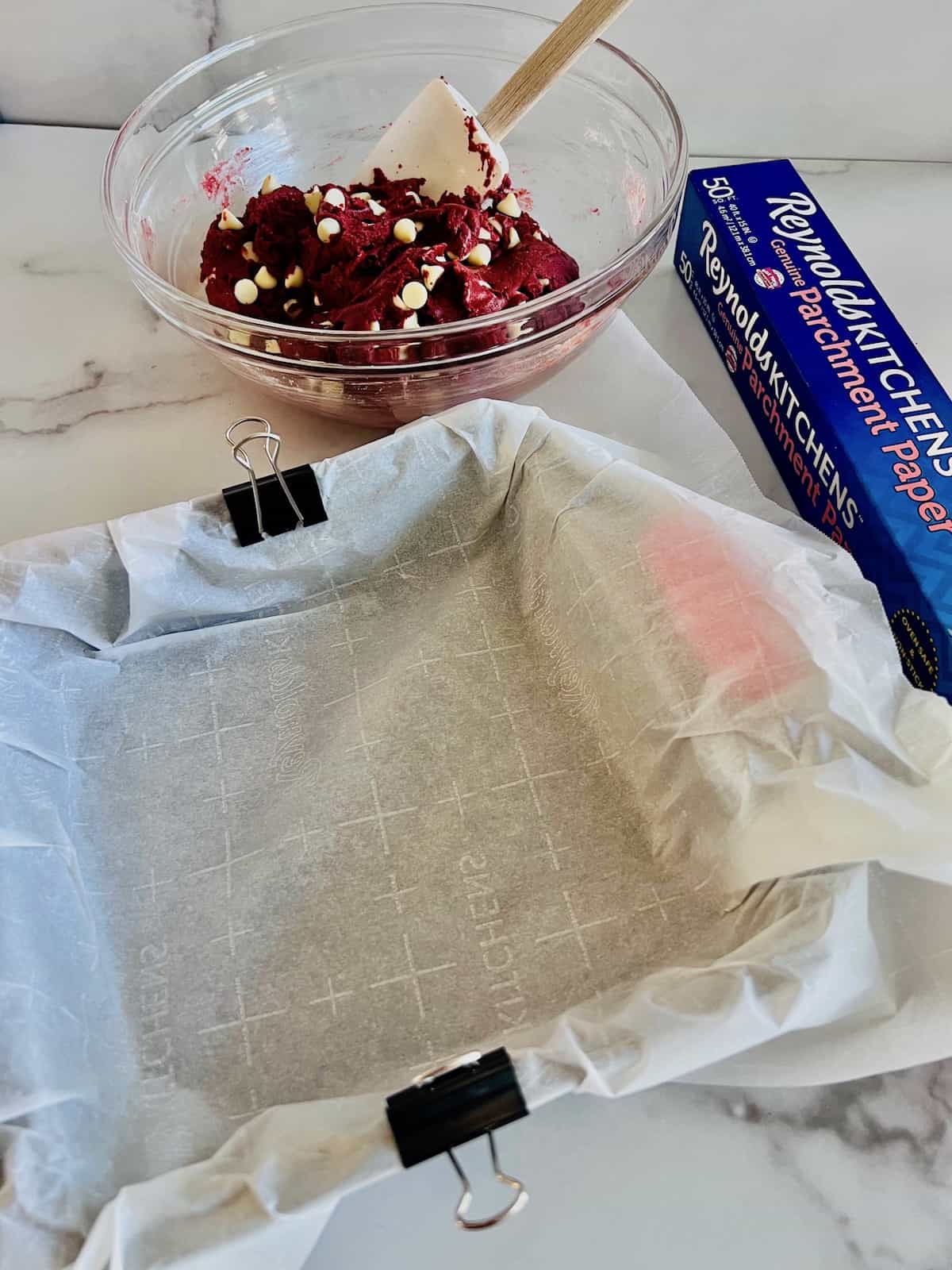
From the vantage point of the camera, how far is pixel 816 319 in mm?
561

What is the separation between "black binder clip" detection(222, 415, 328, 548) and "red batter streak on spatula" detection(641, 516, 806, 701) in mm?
170

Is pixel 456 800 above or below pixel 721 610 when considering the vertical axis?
below

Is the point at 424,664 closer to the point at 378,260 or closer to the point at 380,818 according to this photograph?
the point at 380,818

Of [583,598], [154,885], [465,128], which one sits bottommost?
[154,885]

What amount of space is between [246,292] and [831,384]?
1.08 feet

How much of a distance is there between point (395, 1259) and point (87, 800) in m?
0.25

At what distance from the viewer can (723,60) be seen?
0.69 metres

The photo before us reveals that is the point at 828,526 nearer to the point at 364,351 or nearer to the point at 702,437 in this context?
the point at 702,437

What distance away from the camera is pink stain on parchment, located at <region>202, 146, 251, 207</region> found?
67cm

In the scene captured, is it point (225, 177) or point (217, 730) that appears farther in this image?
point (225, 177)

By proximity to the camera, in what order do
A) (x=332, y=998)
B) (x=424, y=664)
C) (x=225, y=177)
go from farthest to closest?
(x=225, y=177) → (x=424, y=664) → (x=332, y=998)

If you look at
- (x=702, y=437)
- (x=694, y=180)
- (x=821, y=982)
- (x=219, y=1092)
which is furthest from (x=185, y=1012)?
(x=694, y=180)

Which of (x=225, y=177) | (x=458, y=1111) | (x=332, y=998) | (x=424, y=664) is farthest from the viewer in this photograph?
(x=225, y=177)

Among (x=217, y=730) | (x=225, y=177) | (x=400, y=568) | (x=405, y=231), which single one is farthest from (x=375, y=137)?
(x=217, y=730)
